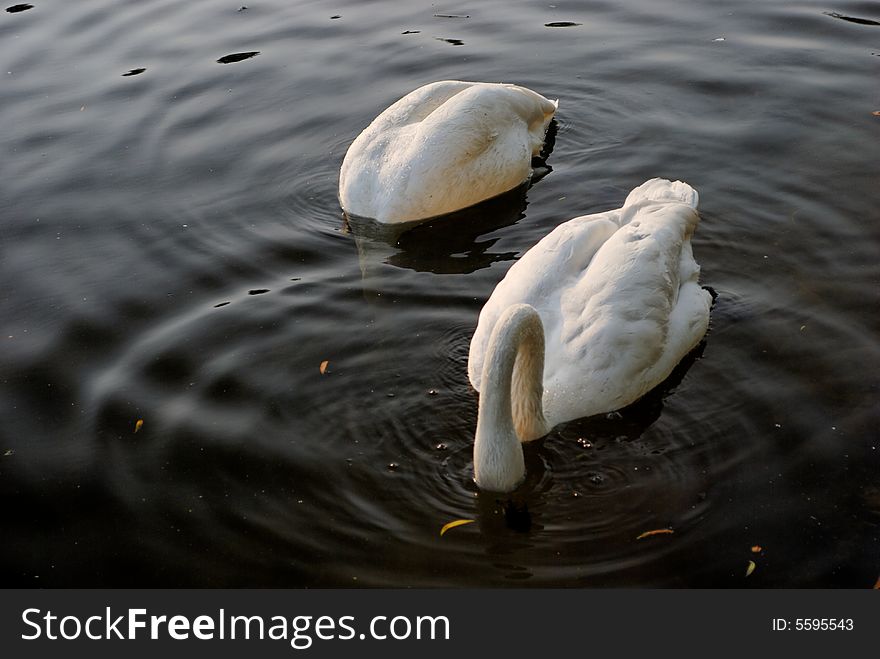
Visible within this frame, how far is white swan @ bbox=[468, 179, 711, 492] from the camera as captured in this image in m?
7.09

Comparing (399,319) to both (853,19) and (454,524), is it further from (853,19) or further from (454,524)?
(853,19)

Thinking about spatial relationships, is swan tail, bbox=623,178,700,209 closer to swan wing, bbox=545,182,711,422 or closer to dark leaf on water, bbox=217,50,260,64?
swan wing, bbox=545,182,711,422

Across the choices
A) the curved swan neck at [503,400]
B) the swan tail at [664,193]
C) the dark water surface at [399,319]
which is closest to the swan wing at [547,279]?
the dark water surface at [399,319]

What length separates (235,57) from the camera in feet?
51.5

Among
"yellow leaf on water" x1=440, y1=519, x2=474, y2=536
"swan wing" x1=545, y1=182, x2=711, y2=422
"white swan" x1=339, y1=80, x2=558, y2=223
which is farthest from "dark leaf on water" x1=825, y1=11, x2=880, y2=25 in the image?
"yellow leaf on water" x1=440, y1=519, x2=474, y2=536

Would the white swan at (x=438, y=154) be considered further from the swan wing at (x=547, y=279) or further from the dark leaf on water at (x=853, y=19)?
the dark leaf on water at (x=853, y=19)

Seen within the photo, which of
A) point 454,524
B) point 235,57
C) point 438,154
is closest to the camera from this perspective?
point 454,524

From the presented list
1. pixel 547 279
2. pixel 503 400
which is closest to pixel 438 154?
pixel 547 279

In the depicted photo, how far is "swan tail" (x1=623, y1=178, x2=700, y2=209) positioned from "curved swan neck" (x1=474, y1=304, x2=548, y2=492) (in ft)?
8.37

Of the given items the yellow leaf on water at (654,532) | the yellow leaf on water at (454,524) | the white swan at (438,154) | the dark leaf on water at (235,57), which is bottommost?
the yellow leaf on water at (454,524)

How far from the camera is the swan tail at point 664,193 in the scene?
942 cm

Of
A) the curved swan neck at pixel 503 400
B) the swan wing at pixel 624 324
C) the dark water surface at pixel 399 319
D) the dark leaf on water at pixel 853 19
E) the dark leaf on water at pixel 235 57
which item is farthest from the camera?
the dark leaf on water at pixel 235 57

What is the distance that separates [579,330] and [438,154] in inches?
143

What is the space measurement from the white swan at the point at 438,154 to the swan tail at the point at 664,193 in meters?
2.08
